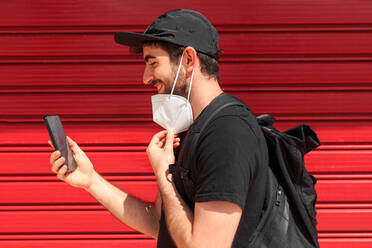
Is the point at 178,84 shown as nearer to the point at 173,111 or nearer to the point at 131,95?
the point at 173,111

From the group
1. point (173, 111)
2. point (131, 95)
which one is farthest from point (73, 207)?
point (173, 111)

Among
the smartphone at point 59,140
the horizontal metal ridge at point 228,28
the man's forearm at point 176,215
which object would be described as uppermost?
the horizontal metal ridge at point 228,28

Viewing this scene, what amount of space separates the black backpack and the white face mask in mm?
285


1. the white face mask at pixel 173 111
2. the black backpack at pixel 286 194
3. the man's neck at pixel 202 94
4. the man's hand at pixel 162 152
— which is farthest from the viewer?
the white face mask at pixel 173 111

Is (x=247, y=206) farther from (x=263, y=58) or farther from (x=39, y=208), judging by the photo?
(x=39, y=208)

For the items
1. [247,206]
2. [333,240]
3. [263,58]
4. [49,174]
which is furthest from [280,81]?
[49,174]

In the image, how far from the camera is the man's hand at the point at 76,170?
5.64 feet

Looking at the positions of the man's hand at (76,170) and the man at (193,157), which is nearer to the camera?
the man at (193,157)

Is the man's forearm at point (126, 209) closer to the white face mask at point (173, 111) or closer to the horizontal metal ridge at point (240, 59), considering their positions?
the white face mask at point (173, 111)

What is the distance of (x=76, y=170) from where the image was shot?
1885 mm

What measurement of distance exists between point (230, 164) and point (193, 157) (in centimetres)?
19

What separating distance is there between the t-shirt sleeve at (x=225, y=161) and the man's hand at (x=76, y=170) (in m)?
0.74

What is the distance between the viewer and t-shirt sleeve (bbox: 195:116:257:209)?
4.12ft

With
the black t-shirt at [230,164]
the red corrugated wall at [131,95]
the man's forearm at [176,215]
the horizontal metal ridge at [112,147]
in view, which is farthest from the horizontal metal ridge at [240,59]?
the man's forearm at [176,215]
